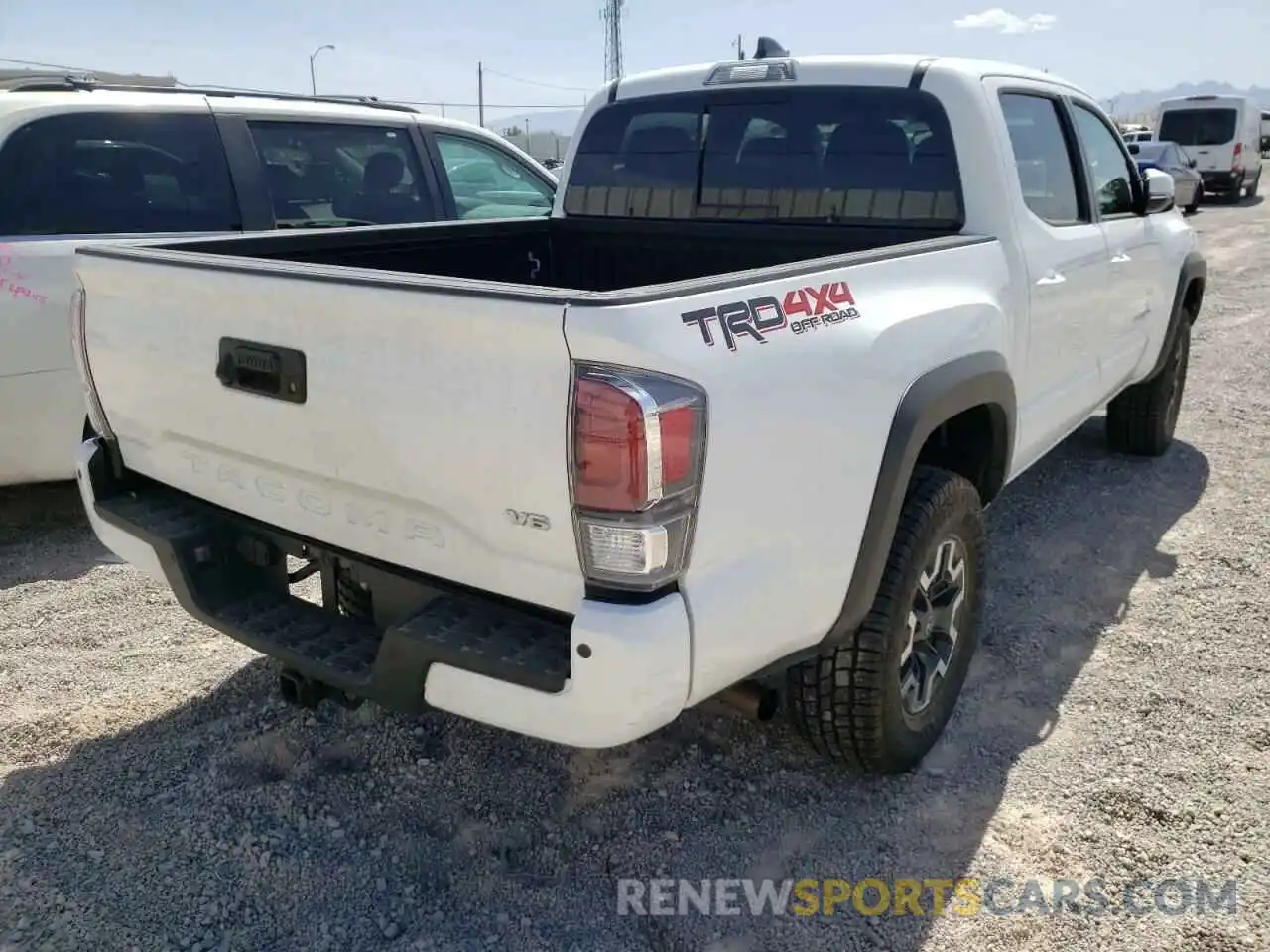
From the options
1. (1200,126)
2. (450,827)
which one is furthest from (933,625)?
(1200,126)

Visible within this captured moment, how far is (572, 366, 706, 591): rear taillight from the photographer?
185 cm

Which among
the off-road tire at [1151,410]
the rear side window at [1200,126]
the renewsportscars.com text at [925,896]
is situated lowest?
the renewsportscars.com text at [925,896]

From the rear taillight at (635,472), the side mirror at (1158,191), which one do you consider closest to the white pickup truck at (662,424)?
the rear taillight at (635,472)

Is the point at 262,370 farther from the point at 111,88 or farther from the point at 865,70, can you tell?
the point at 111,88

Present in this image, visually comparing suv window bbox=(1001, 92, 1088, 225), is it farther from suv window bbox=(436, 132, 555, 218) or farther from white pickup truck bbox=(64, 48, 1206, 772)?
suv window bbox=(436, 132, 555, 218)

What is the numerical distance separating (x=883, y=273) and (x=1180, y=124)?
2569 cm

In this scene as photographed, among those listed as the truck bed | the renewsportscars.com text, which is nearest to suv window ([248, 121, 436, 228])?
the truck bed

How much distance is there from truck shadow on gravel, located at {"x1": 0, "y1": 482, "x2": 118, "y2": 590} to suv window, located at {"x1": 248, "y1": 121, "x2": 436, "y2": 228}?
169 centimetres

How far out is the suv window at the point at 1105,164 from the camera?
4.13 meters

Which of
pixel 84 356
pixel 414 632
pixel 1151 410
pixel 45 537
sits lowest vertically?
pixel 45 537

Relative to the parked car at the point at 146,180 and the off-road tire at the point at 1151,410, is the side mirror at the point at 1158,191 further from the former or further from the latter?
the parked car at the point at 146,180

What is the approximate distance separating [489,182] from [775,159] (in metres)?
2.91

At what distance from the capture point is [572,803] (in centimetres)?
279

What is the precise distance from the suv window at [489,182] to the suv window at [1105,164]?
2887mm
